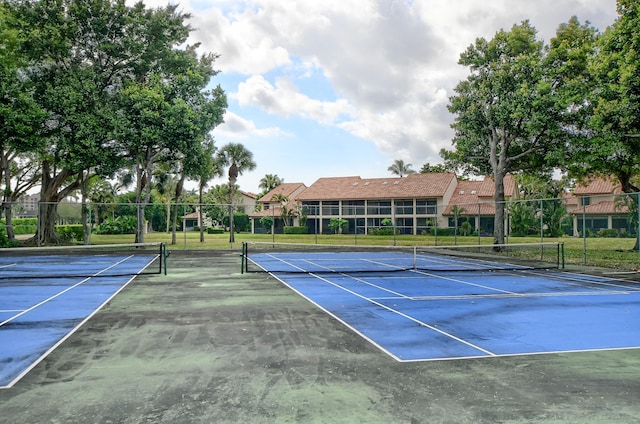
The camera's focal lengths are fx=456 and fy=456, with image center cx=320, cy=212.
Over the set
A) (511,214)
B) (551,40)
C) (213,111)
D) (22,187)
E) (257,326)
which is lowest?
(257,326)

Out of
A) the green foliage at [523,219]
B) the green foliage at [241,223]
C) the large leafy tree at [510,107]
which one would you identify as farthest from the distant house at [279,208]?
the green foliage at [523,219]

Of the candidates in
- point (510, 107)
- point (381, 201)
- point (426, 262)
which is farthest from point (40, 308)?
point (381, 201)

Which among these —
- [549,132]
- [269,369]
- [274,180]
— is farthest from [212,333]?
[274,180]

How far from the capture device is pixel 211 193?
81.6 metres

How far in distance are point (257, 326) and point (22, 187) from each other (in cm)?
4396

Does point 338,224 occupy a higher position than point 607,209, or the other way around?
point 607,209

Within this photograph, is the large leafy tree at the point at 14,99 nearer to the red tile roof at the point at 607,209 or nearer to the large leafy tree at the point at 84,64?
the large leafy tree at the point at 84,64

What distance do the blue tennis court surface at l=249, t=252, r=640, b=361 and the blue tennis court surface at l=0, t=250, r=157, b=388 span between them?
16.9 ft

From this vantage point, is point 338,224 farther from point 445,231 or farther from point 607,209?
point 607,209

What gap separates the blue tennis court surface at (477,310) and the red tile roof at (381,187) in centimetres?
3914

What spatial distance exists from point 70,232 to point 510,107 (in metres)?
38.8

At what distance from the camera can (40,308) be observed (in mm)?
10523

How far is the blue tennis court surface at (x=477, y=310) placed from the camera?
7422 mm

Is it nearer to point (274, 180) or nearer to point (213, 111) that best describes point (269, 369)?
point (213, 111)
